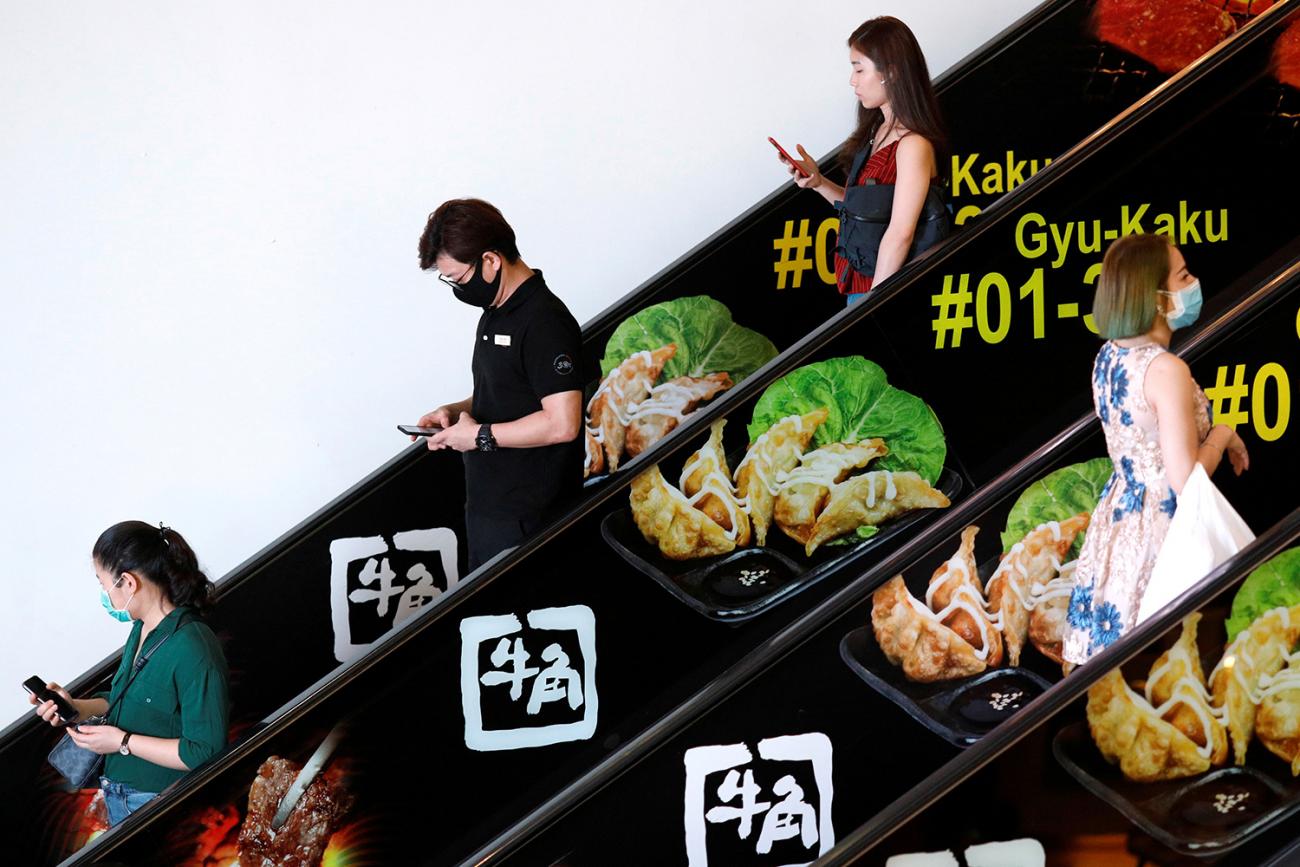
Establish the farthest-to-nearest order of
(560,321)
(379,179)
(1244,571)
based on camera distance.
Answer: (379,179)
(560,321)
(1244,571)

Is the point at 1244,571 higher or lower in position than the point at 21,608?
lower

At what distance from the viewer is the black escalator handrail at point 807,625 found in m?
3.45

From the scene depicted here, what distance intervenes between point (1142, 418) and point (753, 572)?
4.50 ft

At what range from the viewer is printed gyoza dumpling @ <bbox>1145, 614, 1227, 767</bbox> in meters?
3.03

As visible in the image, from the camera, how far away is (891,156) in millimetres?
4340

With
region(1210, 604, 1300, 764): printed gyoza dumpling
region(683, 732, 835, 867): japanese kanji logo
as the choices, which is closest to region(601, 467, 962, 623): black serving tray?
region(683, 732, 835, 867): japanese kanji logo

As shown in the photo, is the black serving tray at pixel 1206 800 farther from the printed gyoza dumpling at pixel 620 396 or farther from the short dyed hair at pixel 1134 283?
the printed gyoza dumpling at pixel 620 396

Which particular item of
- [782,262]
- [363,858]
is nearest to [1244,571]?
[363,858]

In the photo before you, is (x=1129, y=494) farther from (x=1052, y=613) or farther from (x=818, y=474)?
(x=818, y=474)

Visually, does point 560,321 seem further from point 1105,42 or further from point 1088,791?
point 1105,42

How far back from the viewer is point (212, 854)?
3.79 metres

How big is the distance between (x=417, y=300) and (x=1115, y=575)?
3375mm

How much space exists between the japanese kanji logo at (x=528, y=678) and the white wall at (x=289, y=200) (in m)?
2.08

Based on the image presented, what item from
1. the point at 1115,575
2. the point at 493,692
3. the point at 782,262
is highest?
the point at 782,262
